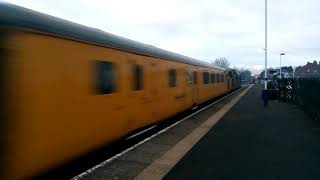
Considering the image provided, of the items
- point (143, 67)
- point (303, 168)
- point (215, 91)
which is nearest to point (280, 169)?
point (303, 168)

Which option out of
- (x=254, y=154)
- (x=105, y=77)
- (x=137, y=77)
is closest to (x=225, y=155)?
(x=254, y=154)

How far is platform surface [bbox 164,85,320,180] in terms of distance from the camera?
801 cm

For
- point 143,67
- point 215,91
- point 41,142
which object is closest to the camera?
point 41,142

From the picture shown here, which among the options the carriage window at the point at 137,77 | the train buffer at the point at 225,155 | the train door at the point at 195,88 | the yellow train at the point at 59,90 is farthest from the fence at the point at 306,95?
the yellow train at the point at 59,90

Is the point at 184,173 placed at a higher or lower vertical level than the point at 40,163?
lower

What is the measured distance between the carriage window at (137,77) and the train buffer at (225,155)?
4.57 feet

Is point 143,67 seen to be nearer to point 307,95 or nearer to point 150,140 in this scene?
point 150,140

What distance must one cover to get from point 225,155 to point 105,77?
2.94 metres

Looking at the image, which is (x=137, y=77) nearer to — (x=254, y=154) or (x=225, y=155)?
(x=225, y=155)

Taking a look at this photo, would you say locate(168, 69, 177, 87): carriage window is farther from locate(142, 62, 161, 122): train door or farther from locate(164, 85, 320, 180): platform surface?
locate(164, 85, 320, 180): platform surface

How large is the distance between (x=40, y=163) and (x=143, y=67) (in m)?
6.07

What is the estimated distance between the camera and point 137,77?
11570 mm

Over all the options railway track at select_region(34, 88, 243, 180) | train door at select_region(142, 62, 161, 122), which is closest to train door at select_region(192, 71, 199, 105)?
railway track at select_region(34, 88, 243, 180)

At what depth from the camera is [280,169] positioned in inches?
331
